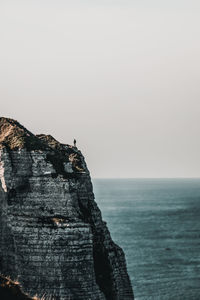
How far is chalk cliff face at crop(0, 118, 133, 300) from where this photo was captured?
175 feet

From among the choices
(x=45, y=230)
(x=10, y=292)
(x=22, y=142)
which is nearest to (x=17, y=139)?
(x=22, y=142)

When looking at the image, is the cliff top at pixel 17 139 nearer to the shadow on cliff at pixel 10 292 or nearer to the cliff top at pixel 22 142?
the cliff top at pixel 22 142

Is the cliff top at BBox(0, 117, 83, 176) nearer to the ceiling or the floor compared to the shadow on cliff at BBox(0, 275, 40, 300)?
nearer to the ceiling

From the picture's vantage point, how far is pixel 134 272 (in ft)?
403

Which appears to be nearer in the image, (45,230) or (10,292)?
(10,292)

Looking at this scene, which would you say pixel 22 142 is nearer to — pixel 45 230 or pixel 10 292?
pixel 45 230

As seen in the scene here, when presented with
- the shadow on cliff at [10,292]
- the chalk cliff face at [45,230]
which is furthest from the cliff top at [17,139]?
the shadow on cliff at [10,292]

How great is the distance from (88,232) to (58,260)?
10.5ft

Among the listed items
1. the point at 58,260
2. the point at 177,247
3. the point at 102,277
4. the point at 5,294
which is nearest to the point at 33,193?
the point at 58,260

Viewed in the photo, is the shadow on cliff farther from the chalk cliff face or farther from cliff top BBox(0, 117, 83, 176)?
cliff top BBox(0, 117, 83, 176)

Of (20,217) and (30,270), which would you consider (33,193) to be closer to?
(20,217)

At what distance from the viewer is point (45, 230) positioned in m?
53.9

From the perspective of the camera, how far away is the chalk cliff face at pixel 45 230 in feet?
175

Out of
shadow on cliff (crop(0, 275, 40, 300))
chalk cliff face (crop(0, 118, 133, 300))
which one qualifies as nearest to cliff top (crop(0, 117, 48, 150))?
chalk cliff face (crop(0, 118, 133, 300))
